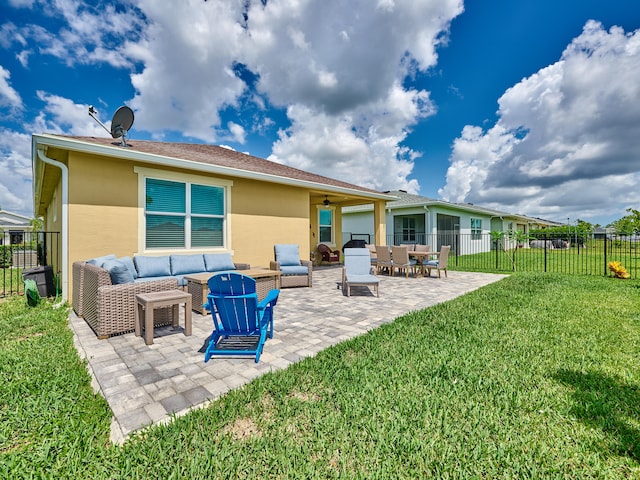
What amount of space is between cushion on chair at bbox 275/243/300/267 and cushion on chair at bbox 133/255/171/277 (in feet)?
10.2

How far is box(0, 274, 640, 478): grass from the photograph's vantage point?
168cm

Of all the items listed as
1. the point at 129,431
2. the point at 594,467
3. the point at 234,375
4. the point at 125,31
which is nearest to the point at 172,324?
the point at 234,375

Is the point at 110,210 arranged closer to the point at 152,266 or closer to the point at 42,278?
the point at 152,266

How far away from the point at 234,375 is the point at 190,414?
2.43ft

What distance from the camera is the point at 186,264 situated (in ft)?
21.0

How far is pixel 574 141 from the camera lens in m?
15.5

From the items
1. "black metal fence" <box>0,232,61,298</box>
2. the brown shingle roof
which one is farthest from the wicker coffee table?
"black metal fence" <box>0,232,61,298</box>

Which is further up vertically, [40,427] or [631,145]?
[631,145]

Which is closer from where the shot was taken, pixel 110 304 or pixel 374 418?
pixel 374 418

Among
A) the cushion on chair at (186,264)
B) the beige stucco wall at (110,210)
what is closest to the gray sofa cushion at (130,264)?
the cushion on chair at (186,264)

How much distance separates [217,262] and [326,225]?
8.76 m

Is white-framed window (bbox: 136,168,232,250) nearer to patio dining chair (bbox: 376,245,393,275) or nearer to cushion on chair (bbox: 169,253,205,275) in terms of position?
cushion on chair (bbox: 169,253,205,275)

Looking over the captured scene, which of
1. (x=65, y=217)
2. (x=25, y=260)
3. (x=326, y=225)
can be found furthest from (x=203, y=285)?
(x=25, y=260)

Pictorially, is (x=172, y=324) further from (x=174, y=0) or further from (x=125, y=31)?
(x=125, y=31)
